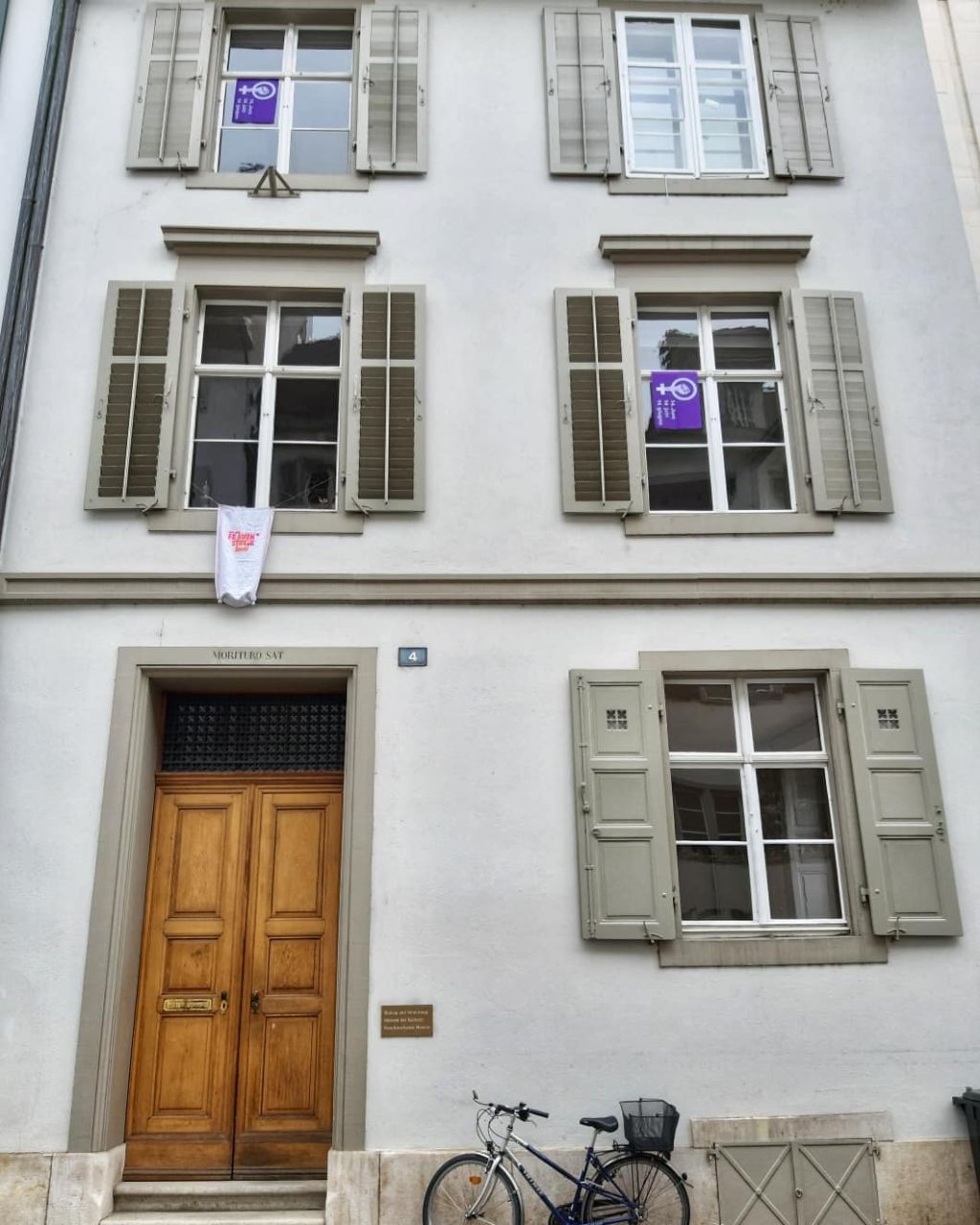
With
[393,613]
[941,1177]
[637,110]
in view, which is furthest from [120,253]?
[941,1177]

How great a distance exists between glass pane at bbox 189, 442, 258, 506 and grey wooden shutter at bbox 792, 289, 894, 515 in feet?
13.5

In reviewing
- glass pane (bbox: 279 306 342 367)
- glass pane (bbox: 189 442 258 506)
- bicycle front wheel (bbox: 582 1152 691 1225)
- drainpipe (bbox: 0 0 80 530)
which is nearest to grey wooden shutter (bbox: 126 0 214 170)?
drainpipe (bbox: 0 0 80 530)

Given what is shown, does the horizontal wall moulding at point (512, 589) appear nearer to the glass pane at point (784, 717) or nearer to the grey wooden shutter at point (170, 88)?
the glass pane at point (784, 717)

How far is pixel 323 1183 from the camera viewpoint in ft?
19.7

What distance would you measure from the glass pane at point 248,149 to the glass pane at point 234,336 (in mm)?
1229

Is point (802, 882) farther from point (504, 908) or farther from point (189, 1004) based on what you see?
point (189, 1004)

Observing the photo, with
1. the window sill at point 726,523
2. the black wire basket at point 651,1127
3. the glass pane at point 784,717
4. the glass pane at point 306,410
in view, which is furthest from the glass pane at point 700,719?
the glass pane at point 306,410

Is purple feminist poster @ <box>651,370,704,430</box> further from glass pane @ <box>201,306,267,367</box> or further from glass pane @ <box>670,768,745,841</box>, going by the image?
glass pane @ <box>201,306,267,367</box>

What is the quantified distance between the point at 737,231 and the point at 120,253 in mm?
4803

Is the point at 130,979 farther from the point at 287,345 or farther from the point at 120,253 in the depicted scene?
the point at 120,253

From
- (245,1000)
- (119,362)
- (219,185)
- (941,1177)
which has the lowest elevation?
(941,1177)

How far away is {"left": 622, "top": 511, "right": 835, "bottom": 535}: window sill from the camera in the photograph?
703cm

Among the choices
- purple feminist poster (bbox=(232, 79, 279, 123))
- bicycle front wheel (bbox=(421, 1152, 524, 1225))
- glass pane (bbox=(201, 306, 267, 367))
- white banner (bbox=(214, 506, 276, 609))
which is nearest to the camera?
bicycle front wheel (bbox=(421, 1152, 524, 1225))

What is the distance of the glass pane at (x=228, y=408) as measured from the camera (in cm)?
735
